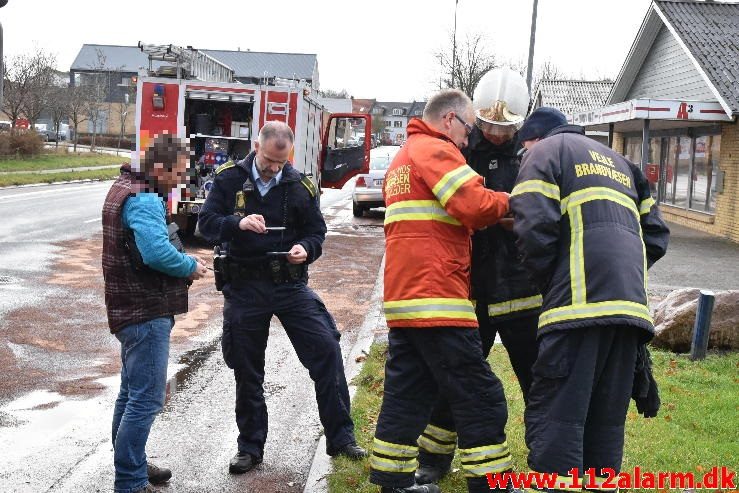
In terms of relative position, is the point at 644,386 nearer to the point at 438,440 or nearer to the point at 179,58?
the point at 438,440

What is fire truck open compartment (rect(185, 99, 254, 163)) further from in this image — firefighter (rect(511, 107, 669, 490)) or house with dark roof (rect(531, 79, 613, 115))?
house with dark roof (rect(531, 79, 613, 115))

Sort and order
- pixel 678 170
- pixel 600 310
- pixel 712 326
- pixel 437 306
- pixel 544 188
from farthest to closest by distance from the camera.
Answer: pixel 678 170 → pixel 712 326 → pixel 437 306 → pixel 544 188 → pixel 600 310

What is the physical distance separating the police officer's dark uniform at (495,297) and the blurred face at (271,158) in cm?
107

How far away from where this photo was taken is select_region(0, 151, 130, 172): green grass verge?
115 ft

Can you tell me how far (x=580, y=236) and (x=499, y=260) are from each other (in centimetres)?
83

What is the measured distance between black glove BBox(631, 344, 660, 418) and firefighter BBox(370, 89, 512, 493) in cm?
62

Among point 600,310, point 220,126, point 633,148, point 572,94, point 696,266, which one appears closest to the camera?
point 600,310

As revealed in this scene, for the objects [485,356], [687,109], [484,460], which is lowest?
[484,460]

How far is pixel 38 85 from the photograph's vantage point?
41.9 m

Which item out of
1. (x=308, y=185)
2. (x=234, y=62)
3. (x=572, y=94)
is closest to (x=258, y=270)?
(x=308, y=185)

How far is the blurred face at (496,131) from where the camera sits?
14.7ft

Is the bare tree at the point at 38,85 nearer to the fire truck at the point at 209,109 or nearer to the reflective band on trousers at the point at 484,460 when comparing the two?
the fire truck at the point at 209,109

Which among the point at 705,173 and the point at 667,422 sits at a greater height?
the point at 705,173

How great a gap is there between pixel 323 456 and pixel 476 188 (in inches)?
79.7
